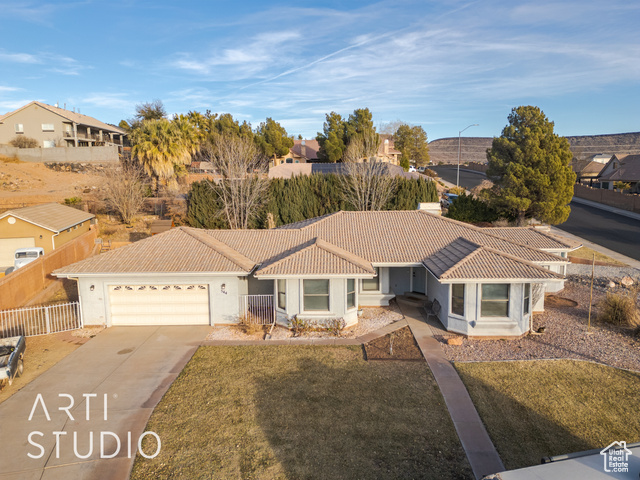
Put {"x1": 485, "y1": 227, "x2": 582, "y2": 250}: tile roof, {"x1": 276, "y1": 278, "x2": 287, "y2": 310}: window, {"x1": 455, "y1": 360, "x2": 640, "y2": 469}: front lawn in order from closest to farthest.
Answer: {"x1": 455, "y1": 360, "x2": 640, "y2": 469}: front lawn < {"x1": 276, "y1": 278, "x2": 287, "y2": 310}: window < {"x1": 485, "y1": 227, "x2": 582, "y2": 250}: tile roof

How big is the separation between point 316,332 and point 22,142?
6008cm

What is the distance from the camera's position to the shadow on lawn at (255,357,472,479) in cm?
904

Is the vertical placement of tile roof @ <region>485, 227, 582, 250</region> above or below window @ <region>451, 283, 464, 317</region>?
above

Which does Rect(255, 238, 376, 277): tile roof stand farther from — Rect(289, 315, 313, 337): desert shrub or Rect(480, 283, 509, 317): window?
Rect(480, 283, 509, 317): window

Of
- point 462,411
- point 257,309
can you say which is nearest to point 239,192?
point 257,309

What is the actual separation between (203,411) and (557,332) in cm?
1391

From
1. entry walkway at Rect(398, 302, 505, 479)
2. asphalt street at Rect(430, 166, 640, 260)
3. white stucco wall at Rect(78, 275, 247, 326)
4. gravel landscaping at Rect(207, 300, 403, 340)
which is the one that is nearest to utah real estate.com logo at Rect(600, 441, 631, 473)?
entry walkway at Rect(398, 302, 505, 479)

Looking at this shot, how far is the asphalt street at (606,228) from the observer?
3272 centimetres

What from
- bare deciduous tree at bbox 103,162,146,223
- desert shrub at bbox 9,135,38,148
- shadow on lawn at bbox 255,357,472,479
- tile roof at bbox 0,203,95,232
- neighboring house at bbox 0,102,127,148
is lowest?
shadow on lawn at bbox 255,357,472,479

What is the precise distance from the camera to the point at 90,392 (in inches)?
486

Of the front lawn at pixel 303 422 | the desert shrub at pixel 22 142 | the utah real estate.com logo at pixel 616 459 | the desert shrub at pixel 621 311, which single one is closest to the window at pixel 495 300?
the front lawn at pixel 303 422

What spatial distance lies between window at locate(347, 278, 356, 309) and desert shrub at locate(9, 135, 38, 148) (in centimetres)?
5954

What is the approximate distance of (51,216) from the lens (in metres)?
30.2

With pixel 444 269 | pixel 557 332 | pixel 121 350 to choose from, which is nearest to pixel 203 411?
pixel 121 350
